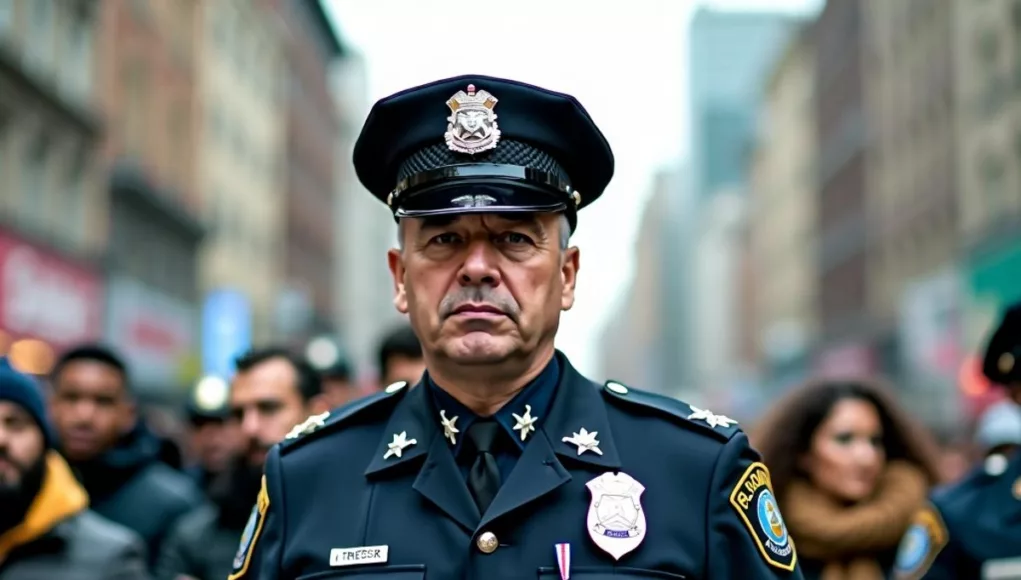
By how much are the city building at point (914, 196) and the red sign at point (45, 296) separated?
17.3m

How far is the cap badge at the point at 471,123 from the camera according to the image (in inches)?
134

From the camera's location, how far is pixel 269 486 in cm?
348

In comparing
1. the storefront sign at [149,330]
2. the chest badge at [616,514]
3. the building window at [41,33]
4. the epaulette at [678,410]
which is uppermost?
the building window at [41,33]

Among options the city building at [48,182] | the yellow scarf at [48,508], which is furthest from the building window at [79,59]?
the yellow scarf at [48,508]

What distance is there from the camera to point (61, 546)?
561 centimetres

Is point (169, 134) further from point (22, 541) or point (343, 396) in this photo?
point (22, 541)

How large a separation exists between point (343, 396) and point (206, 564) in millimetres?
2175

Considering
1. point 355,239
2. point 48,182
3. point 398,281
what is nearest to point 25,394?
point 398,281

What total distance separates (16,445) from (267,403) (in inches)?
68.4

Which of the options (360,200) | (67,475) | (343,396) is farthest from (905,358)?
(360,200)

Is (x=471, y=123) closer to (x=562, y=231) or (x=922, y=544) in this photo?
(x=562, y=231)

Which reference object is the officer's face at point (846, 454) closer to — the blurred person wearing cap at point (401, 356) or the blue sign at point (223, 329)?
the blurred person wearing cap at point (401, 356)

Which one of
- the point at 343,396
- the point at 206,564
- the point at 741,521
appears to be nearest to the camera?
the point at 741,521

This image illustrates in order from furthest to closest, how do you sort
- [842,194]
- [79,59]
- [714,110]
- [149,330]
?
[714,110] < [842,194] < [149,330] < [79,59]
